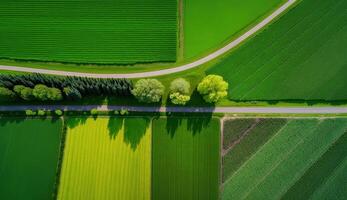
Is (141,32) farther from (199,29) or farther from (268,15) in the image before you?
(268,15)

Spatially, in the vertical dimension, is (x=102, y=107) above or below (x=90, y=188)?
above

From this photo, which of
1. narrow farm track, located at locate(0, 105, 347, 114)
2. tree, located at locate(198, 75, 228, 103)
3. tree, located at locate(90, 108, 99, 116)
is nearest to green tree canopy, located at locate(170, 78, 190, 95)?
tree, located at locate(198, 75, 228, 103)

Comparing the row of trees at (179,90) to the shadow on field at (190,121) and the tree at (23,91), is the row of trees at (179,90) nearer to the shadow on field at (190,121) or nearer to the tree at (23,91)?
the shadow on field at (190,121)

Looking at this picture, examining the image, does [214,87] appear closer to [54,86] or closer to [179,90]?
[179,90]

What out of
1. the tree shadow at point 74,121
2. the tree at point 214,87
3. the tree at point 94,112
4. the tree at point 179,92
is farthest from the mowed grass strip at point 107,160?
the tree at point 214,87

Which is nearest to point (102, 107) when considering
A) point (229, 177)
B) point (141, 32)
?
point (141, 32)

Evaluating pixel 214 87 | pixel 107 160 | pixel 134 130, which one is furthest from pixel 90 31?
pixel 214 87
